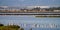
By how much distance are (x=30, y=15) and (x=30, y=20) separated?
0.16ft

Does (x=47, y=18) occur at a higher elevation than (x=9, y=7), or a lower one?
lower

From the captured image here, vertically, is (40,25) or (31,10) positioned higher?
(31,10)

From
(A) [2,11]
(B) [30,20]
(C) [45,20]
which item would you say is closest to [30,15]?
(B) [30,20]

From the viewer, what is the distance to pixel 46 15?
1217 millimetres

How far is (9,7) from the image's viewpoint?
1.22m

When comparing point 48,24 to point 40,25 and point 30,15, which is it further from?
point 30,15

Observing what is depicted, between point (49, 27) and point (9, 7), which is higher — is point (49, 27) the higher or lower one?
the lower one

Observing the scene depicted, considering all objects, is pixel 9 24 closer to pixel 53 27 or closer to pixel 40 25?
pixel 40 25

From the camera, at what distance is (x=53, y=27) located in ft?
3.94

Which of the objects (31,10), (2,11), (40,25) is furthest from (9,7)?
(40,25)

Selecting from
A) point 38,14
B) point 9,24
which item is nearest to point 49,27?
point 38,14

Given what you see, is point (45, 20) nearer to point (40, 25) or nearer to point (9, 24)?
point (40, 25)

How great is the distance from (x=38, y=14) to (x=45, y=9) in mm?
87

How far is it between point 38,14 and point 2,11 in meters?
0.36
